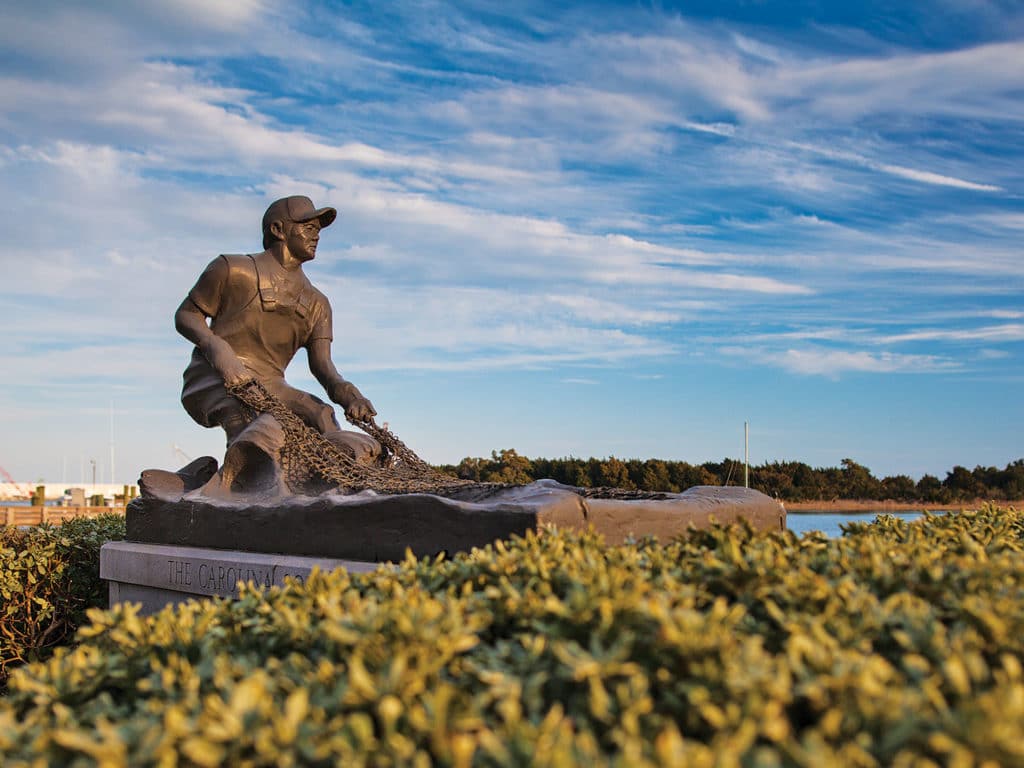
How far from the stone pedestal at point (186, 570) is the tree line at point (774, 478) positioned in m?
4.93

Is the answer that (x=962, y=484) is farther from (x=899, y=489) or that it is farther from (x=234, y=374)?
(x=234, y=374)

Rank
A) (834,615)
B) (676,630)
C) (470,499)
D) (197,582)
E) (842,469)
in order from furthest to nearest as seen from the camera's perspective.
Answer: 1. (842,469)
2. (197,582)
3. (470,499)
4. (834,615)
5. (676,630)

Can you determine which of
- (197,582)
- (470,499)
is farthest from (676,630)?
(197,582)

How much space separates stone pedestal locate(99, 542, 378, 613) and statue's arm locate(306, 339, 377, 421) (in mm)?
1442

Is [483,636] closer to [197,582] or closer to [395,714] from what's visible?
[395,714]

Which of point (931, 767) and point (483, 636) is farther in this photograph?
point (483, 636)

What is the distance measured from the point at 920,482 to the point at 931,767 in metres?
16.7

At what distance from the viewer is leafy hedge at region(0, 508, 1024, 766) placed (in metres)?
1.63

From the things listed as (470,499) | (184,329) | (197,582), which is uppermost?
(184,329)

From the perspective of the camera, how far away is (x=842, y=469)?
16266 mm

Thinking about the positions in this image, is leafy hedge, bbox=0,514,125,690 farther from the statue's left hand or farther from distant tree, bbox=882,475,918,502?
distant tree, bbox=882,475,918,502

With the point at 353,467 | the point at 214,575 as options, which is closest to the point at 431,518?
the point at 353,467

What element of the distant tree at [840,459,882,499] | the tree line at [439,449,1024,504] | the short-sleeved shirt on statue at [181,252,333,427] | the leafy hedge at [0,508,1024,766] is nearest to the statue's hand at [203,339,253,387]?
the short-sleeved shirt on statue at [181,252,333,427]

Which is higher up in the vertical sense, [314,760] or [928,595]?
[928,595]
